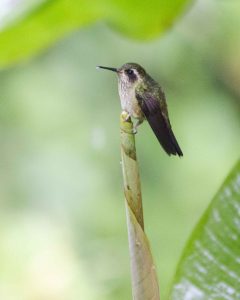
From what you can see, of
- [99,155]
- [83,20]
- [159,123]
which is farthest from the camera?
[99,155]

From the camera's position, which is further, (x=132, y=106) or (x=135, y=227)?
(x=132, y=106)

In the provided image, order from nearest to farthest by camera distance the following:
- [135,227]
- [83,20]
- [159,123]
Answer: [135,227] < [159,123] < [83,20]

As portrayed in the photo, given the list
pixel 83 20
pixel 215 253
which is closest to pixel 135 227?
pixel 215 253

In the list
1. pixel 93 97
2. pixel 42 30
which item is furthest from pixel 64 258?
pixel 42 30

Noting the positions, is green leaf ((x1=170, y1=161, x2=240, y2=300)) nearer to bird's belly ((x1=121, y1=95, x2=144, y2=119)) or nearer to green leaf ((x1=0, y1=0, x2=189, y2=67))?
bird's belly ((x1=121, y1=95, x2=144, y2=119))

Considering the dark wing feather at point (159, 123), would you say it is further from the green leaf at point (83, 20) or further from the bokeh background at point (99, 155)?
the bokeh background at point (99, 155)

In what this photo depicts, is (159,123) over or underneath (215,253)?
over

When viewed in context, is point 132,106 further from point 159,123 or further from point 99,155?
point 99,155

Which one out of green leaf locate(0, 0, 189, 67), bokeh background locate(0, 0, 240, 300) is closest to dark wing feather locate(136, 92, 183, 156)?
green leaf locate(0, 0, 189, 67)
